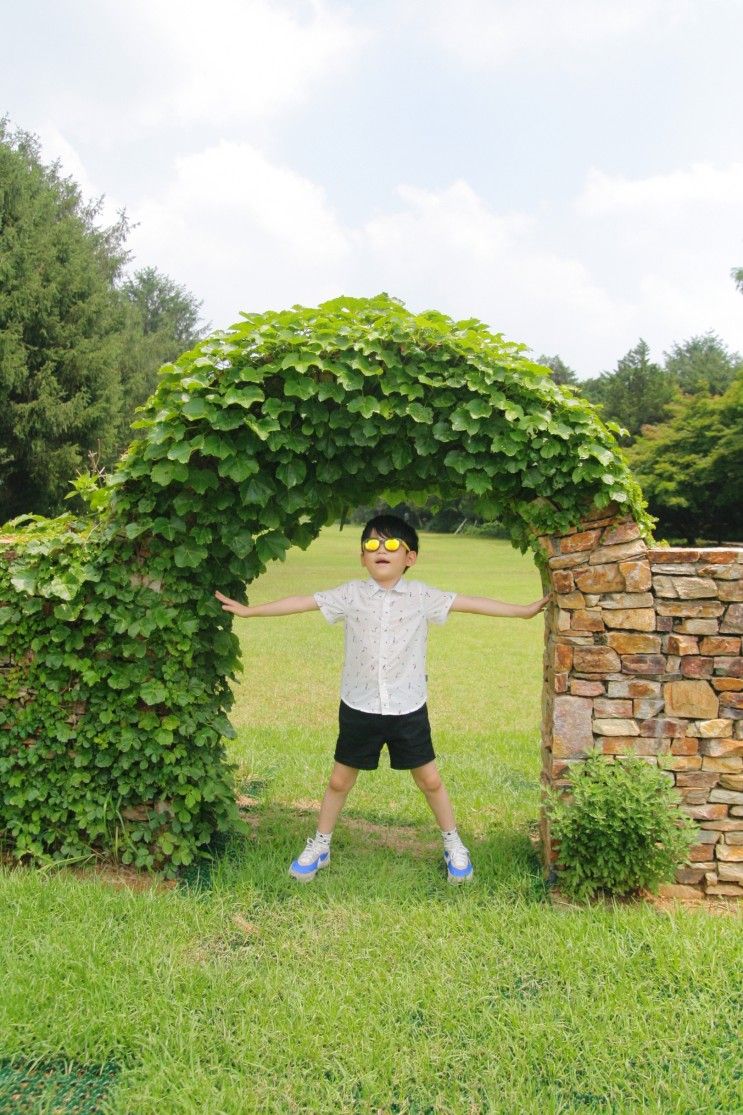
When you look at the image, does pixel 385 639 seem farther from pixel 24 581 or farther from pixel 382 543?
pixel 24 581

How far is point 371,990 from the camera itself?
3.21 metres

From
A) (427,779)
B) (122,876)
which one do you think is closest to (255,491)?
(427,779)

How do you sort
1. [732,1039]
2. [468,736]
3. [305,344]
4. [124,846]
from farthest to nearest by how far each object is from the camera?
1. [468,736]
2. [124,846]
3. [305,344]
4. [732,1039]

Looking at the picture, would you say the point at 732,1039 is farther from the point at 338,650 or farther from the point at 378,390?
the point at 338,650

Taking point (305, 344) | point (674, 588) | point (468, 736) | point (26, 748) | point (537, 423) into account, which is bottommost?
point (468, 736)

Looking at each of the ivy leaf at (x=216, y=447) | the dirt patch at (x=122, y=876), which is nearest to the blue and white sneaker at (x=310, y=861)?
the dirt patch at (x=122, y=876)

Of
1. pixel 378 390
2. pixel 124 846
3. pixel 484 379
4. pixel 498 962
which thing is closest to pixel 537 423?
pixel 484 379

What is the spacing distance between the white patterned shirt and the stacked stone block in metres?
0.73

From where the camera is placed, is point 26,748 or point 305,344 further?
point 26,748

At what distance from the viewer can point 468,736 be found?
7.89m

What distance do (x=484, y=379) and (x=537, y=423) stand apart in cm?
35

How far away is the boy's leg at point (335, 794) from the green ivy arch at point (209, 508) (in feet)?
1.76

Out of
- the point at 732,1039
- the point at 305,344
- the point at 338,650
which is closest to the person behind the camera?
the point at 732,1039

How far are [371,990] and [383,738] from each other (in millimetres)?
1301
